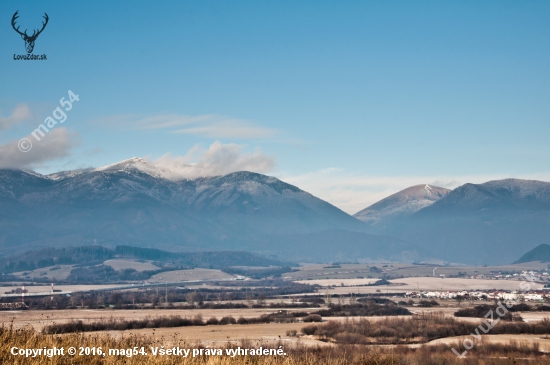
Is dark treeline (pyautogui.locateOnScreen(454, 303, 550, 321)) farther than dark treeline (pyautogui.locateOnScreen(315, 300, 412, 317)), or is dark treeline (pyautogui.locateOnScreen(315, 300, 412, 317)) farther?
dark treeline (pyautogui.locateOnScreen(315, 300, 412, 317))

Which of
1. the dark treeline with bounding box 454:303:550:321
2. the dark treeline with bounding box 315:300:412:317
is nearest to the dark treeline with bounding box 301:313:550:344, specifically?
the dark treeline with bounding box 454:303:550:321

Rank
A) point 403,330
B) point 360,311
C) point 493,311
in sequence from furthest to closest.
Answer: point 360,311
point 493,311
point 403,330

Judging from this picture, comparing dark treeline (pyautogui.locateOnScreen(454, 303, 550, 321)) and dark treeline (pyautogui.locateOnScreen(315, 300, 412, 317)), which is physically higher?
dark treeline (pyautogui.locateOnScreen(315, 300, 412, 317))

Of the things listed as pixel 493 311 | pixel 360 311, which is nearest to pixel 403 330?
pixel 493 311

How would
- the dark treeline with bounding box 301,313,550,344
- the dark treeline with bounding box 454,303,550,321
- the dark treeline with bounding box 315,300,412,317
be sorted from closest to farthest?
the dark treeline with bounding box 301,313,550,344, the dark treeline with bounding box 454,303,550,321, the dark treeline with bounding box 315,300,412,317

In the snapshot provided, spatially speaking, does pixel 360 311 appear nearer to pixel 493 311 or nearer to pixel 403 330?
pixel 493 311

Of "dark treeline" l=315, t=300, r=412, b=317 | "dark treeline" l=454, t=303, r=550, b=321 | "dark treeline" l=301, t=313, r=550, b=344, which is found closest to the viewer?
"dark treeline" l=301, t=313, r=550, b=344

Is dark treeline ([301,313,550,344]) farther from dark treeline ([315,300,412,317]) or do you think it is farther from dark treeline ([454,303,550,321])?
dark treeline ([315,300,412,317])

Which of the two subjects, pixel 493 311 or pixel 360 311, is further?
pixel 360 311

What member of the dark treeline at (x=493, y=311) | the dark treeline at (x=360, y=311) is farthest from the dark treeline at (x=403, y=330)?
the dark treeline at (x=360, y=311)

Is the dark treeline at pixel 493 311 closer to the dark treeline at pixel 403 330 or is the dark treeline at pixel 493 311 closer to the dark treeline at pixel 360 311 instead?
the dark treeline at pixel 360 311

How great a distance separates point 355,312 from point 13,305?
56.5m

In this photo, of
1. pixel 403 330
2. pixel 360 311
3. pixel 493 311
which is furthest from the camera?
pixel 360 311

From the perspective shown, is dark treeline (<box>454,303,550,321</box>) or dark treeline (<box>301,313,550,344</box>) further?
dark treeline (<box>454,303,550,321</box>)
